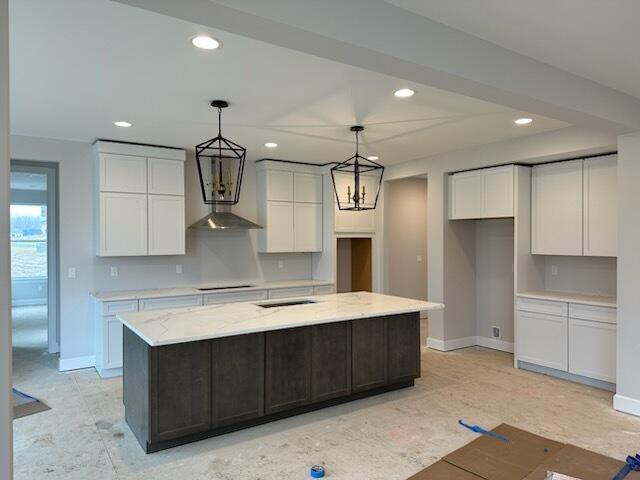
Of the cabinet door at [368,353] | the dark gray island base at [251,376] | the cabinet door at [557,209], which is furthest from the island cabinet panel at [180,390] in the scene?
the cabinet door at [557,209]

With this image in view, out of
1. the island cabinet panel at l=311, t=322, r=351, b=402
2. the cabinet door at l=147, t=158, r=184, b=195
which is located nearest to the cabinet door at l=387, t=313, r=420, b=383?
the island cabinet panel at l=311, t=322, r=351, b=402

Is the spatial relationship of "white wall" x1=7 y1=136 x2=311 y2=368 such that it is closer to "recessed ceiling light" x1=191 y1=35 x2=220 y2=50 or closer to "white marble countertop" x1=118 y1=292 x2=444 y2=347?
"white marble countertop" x1=118 y1=292 x2=444 y2=347

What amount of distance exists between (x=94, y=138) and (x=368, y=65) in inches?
148

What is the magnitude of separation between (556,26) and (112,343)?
4.72 metres

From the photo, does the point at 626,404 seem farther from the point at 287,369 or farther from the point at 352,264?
the point at 352,264

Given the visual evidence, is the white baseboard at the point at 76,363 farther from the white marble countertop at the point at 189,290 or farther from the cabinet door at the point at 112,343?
the white marble countertop at the point at 189,290

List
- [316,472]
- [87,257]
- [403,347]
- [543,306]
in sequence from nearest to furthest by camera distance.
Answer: [316,472], [403,347], [543,306], [87,257]

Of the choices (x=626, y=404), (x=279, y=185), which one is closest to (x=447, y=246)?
(x=279, y=185)

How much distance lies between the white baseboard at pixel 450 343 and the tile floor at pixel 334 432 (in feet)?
3.44

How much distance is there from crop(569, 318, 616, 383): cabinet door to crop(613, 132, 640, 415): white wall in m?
0.49

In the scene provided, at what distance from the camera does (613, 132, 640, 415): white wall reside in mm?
3574

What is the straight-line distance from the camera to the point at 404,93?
3.29 m

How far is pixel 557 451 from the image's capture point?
64.6 inches

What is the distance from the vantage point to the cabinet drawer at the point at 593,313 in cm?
415
